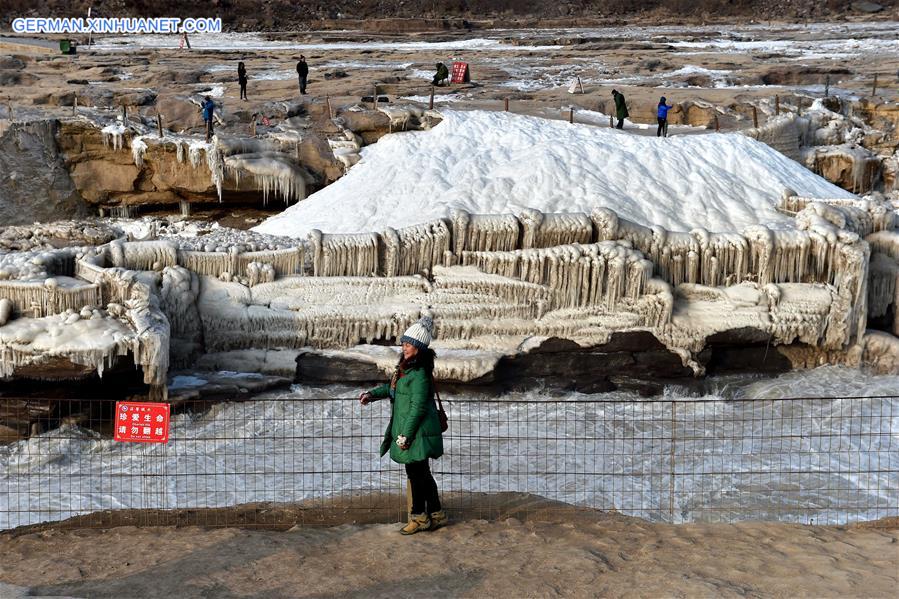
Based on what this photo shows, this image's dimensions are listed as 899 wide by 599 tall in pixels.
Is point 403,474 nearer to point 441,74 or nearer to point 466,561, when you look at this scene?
point 466,561

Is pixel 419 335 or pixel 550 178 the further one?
pixel 550 178

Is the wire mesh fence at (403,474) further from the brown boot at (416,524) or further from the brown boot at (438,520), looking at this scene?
the brown boot at (416,524)

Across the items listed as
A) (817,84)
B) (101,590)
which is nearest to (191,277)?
(101,590)

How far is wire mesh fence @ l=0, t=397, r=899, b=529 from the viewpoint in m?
9.38

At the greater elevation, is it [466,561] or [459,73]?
[459,73]

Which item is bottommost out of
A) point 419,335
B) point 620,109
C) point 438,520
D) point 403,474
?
point 403,474

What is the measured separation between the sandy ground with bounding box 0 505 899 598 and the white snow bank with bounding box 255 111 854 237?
8295 mm

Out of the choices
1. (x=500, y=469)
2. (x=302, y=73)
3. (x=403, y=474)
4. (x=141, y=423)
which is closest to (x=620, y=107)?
(x=302, y=73)

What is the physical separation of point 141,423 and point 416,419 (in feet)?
7.79

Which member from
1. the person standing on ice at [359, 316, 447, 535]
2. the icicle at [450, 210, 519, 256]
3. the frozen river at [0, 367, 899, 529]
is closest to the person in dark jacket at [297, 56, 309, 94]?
the icicle at [450, 210, 519, 256]

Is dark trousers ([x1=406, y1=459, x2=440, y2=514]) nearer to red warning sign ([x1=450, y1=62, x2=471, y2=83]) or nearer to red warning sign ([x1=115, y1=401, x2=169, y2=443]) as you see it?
red warning sign ([x1=115, y1=401, x2=169, y2=443])

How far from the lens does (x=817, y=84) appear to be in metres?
29.5

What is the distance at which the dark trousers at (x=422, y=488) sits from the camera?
25.8 feet

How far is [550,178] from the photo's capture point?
57.1ft
